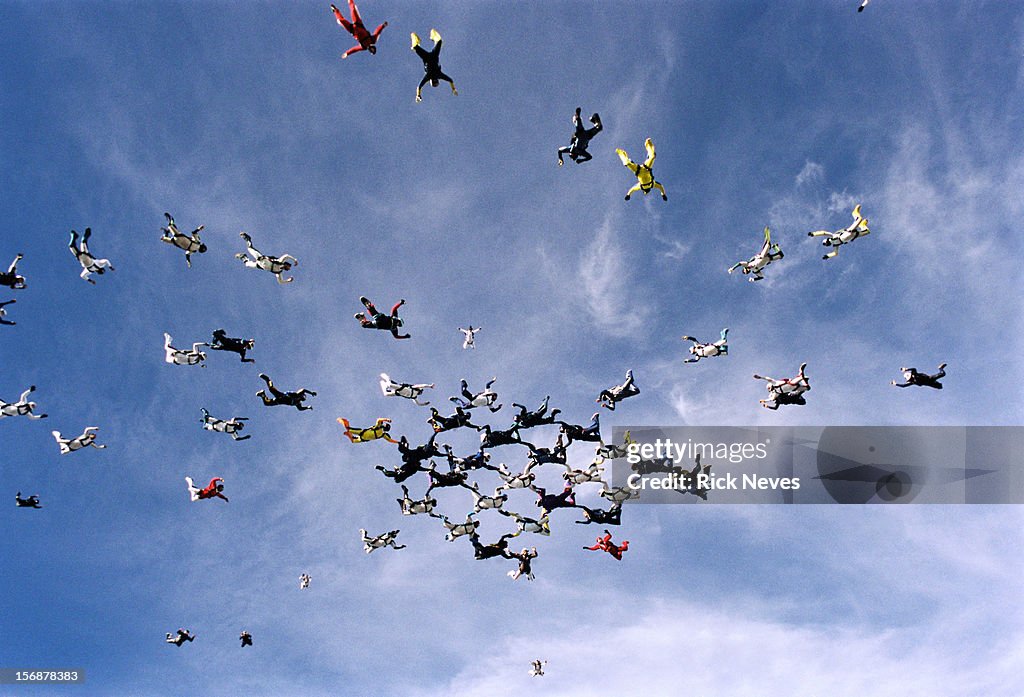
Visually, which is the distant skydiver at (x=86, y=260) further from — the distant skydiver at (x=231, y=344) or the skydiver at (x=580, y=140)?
the skydiver at (x=580, y=140)

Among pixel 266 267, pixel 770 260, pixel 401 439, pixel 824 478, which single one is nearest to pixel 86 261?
pixel 266 267

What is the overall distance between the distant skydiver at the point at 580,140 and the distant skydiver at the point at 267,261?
1523 centimetres

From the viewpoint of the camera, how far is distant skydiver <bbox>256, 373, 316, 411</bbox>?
2747 centimetres

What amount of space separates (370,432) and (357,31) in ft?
67.0

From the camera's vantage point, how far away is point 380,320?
27.3m

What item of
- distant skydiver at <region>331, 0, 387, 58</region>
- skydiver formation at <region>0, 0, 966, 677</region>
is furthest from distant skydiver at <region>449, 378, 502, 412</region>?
distant skydiver at <region>331, 0, 387, 58</region>

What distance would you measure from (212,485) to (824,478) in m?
37.9

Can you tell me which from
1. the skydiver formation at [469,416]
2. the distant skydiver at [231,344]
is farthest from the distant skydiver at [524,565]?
the distant skydiver at [231,344]

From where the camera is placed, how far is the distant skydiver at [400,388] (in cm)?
2919

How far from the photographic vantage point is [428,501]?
1340 inches

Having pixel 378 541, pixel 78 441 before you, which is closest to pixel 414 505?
pixel 378 541

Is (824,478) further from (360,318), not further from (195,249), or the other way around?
(195,249)

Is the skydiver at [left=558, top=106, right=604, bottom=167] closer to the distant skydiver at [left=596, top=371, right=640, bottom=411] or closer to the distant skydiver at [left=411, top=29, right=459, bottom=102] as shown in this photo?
the distant skydiver at [left=411, top=29, right=459, bottom=102]

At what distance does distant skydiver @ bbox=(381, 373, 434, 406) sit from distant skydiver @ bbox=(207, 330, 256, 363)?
6.95m
